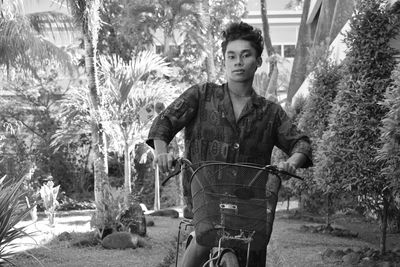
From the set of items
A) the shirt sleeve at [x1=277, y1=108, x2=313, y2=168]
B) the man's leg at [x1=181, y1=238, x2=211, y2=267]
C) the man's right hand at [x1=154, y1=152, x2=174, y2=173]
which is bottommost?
the man's leg at [x1=181, y1=238, x2=211, y2=267]

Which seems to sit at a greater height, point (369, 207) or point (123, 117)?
point (123, 117)

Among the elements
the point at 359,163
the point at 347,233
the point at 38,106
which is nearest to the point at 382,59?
the point at 359,163

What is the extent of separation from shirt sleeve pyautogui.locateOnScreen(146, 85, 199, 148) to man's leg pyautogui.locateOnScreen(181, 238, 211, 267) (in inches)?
23.2

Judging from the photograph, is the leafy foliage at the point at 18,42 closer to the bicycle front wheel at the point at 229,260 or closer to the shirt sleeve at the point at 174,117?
the shirt sleeve at the point at 174,117

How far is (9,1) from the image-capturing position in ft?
42.9

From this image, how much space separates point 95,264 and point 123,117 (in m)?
8.58

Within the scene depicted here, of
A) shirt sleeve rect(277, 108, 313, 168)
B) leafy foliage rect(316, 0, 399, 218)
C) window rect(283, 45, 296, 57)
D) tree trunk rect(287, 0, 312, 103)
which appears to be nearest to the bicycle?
shirt sleeve rect(277, 108, 313, 168)

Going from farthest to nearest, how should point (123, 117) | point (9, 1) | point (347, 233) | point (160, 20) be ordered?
point (160, 20)
point (123, 117)
point (9, 1)
point (347, 233)

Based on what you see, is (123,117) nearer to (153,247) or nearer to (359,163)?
(153,247)

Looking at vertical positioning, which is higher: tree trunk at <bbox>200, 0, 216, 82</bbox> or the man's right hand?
tree trunk at <bbox>200, 0, 216, 82</bbox>

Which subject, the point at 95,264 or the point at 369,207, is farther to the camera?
the point at 369,207

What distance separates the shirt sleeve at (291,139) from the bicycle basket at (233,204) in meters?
0.50

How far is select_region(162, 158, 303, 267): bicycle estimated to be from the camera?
3.02 meters

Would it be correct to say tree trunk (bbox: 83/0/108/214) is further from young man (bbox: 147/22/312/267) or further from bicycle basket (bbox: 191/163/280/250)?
bicycle basket (bbox: 191/163/280/250)
